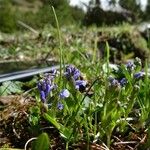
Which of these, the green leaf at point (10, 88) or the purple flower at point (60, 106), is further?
the green leaf at point (10, 88)

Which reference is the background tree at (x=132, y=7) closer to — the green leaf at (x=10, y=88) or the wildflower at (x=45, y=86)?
the green leaf at (x=10, y=88)

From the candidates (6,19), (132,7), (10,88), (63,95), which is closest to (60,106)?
(63,95)

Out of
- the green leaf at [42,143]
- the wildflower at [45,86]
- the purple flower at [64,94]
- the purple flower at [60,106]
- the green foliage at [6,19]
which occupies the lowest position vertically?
the green foliage at [6,19]

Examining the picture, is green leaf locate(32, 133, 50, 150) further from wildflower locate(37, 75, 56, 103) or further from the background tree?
the background tree

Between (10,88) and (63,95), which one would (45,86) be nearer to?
(63,95)

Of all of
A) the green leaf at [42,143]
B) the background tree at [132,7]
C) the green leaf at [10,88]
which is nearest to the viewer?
the green leaf at [42,143]

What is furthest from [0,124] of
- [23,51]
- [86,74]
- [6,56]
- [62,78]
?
[23,51]

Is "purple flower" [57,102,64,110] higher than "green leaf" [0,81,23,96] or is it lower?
higher

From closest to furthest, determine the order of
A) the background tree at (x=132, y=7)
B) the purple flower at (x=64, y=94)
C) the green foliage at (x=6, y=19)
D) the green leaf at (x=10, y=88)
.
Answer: the purple flower at (x=64, y=94) → the green leaf at (x=10, y=88) → the background tree at (x=132, y=7) → the green foliage at (x=6, y=19)

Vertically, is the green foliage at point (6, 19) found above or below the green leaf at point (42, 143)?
below

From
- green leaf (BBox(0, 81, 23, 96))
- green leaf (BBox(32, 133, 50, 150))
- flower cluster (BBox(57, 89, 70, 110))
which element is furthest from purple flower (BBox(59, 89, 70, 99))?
green leaf (BBox(0, 81, 23, 96))

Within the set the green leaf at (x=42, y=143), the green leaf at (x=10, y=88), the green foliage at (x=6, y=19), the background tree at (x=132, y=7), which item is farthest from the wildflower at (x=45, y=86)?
the green foliage at (x=6, y=19)
